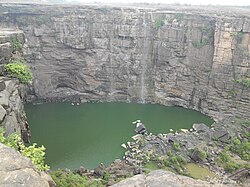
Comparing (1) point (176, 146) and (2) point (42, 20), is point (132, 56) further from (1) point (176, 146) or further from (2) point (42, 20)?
(1) point (176, 146)

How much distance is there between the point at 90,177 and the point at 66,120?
37.8 ft

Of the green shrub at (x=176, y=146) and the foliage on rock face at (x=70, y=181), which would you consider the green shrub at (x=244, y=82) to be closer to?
the green shrub at (x=176, y=146)

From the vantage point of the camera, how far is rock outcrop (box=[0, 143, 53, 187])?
6211 mm

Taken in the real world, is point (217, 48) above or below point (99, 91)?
above

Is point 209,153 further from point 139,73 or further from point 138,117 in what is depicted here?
point 139,73

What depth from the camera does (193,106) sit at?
108 ft

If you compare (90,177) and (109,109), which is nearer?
(90,177)

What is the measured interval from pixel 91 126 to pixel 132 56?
9162mm

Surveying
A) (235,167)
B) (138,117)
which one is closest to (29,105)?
(138,117)

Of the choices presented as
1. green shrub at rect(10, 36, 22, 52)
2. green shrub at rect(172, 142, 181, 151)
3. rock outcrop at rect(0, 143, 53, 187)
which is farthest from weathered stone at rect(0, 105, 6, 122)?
green shrub at rect(172, 142, 181, 151)

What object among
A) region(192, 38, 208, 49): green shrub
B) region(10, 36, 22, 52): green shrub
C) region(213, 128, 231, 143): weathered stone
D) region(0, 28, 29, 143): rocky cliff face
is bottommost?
region(213, 128, 231, 143): weathered stone

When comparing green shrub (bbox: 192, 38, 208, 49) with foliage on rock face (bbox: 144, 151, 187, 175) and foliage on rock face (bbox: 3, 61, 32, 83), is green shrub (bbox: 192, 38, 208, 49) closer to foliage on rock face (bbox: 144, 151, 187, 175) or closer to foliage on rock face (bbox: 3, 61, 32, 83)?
foliage on rock face (bbox: 144, 151, 187, 175)

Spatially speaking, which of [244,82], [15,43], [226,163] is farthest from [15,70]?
[244,82]

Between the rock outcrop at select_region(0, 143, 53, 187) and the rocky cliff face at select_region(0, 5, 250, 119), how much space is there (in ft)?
85.8
